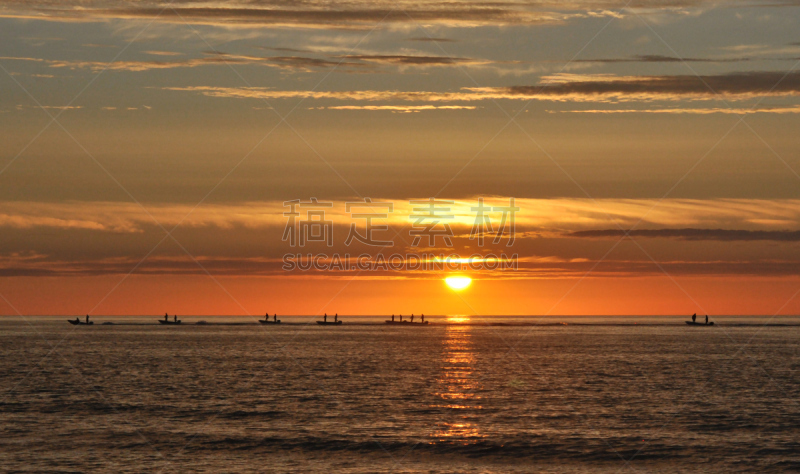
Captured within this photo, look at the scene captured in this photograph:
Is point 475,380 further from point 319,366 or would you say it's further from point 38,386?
point 38,386

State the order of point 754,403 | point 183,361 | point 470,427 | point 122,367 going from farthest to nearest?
1. point 183,361
2. point 122,367
3. point 754,403
4. point 470,427

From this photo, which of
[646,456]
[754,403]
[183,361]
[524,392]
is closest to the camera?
[646,456]

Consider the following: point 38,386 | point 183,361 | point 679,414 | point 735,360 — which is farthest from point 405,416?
point 735,360

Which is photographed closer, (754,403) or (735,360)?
(754,403)

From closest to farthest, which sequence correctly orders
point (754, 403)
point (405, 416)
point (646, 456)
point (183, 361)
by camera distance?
1. point (646, 456)
2. point (405, 416)
3. point (754, 403)
4. point (183, 361)

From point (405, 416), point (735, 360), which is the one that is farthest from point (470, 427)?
point (735, 360)

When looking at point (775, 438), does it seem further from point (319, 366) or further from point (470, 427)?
point (319, 366)

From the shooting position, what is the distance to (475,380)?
7369 centimetres

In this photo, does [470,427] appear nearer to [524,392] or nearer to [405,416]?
[405,416]

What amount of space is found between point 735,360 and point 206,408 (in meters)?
78.6

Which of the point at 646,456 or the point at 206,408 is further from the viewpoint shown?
the point at 206,408

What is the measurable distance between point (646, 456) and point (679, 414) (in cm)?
1439

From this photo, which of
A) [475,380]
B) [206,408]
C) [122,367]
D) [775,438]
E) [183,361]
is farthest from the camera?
[183,361]

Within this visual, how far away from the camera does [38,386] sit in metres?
66.3
